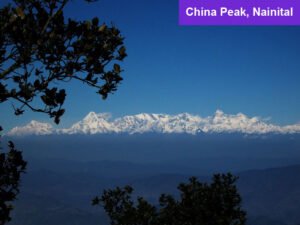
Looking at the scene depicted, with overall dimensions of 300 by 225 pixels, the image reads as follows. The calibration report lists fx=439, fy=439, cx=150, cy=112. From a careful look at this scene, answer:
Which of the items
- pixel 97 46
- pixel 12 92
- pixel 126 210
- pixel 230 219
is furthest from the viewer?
pixel 126 210

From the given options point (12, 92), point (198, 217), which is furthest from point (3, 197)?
point (198, 217)

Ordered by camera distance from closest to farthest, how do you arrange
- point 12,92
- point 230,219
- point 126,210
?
point 12,92 < point 230,219 < point 126,210

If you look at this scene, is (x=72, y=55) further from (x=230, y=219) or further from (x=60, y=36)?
(x=230, y=219)

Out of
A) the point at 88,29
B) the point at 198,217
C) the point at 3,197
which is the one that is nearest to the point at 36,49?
the point at 88,29

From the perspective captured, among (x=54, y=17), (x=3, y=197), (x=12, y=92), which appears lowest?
(x=3, y=197)

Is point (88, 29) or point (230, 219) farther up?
point (88, 29)

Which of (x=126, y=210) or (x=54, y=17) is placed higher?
(x=54, y=17)

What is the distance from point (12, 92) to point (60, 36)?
1.96 metres

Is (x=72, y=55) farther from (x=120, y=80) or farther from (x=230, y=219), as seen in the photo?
(x=230, y=219)

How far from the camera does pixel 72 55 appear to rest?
461 inches

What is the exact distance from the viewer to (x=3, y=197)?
38.6 ft

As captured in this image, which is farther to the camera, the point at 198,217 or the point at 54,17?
the point at 198,217

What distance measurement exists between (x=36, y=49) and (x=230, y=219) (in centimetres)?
2067

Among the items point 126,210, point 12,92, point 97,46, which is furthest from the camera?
point 126,210
